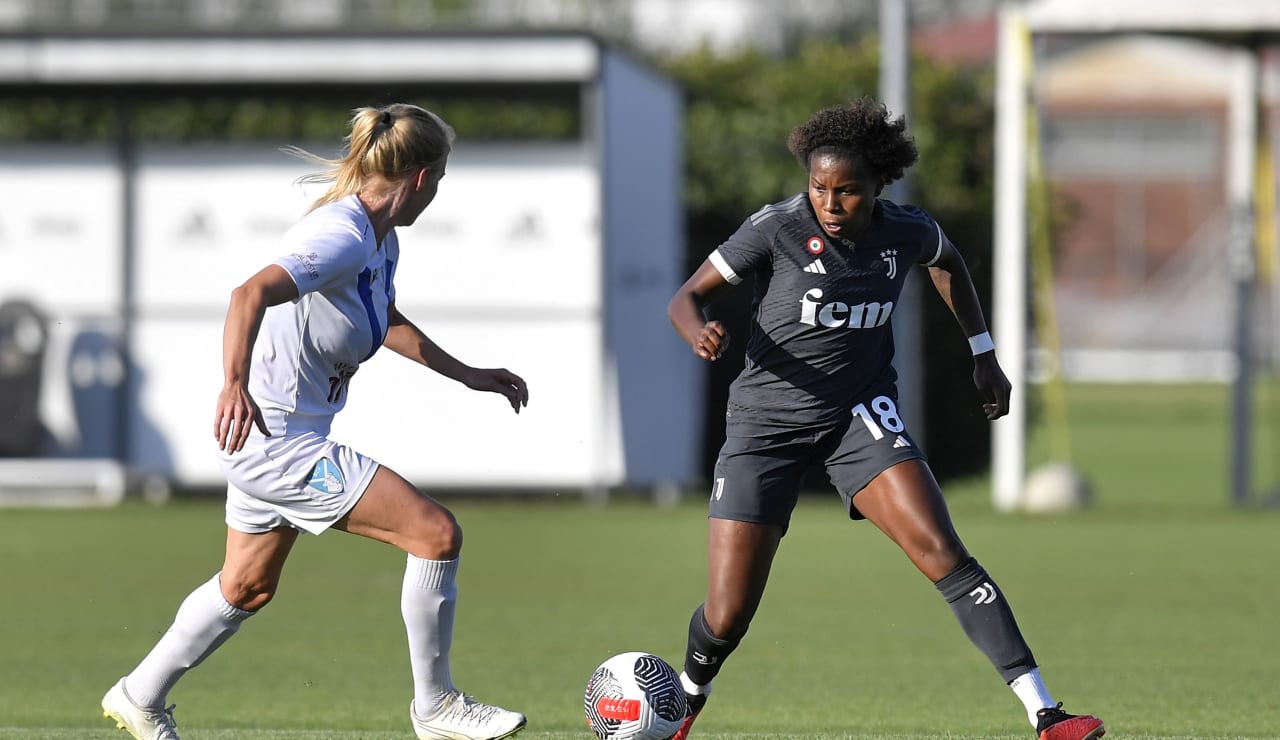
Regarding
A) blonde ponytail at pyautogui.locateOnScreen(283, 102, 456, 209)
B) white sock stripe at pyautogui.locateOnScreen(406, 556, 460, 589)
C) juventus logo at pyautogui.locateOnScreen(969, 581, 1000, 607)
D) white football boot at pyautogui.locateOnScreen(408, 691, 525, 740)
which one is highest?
blonde ponytail at pyautogui.locateOnScreen(283, 102, 456, 209)

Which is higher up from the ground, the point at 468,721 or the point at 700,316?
the point at 700,316

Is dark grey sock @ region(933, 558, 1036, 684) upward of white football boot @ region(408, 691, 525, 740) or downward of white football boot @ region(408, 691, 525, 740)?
upward

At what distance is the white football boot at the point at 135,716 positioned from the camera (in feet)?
23.0

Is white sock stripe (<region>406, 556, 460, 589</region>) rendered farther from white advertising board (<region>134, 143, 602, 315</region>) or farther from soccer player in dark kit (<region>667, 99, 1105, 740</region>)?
white advertising board (<region>134, 143, 602, 315</region>)

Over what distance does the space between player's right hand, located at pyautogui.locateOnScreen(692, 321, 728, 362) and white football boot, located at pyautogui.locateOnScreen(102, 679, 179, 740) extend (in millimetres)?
2342

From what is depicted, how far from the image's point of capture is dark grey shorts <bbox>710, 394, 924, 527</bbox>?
23.5ft

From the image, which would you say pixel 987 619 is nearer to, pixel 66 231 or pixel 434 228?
pixel 434 228

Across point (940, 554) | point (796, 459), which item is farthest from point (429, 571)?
point (940, 554)

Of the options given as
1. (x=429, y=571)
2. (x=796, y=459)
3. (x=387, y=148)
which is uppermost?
(x=387, y=148)

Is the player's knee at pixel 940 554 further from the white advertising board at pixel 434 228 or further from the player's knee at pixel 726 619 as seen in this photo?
the white advertising board at pixel 434 228

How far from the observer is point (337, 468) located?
6.80 meters

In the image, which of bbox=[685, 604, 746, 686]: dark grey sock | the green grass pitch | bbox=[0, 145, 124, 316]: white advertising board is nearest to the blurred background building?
bbox=[0, 145, 124, 316]: white advertising board

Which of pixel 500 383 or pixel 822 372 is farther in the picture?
pixel 500 383

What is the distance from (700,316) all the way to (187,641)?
2.13 m
